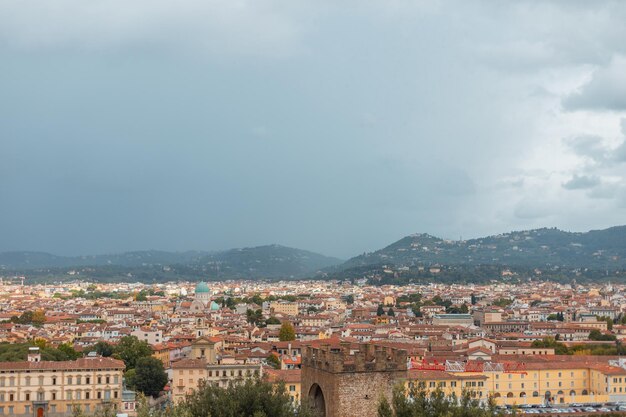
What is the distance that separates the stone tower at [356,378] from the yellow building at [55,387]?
95.2 feet

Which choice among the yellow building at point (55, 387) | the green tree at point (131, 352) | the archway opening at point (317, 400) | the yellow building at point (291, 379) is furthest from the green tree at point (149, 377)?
the archway opening at point (317, 400)

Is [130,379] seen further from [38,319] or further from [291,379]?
[38,319]

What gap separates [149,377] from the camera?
54.1 m

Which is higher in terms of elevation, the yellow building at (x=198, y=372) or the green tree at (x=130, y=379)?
the yellow building at (x=198, y=372)

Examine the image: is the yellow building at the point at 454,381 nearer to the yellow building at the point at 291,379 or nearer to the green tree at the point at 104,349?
the yellow building at the point at 291,379

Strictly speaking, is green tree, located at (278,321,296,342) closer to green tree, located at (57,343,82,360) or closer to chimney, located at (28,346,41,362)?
green tree, located at (57,343,82,360)

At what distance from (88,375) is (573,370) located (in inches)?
1150

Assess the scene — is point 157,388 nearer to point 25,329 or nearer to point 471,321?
point 25,329

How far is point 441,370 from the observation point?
53781 millimetres

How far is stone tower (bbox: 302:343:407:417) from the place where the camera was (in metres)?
19.0

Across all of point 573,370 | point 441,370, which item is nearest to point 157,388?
point 441,370

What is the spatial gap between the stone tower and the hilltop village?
0.07 meters

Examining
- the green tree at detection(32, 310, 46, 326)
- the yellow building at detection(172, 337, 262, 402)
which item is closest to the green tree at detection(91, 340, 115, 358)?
the yellow building at detection(172, 337, 262, 402)

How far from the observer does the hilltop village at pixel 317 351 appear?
4634cm
